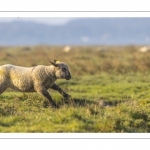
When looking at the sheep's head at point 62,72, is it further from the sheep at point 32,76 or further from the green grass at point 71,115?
the green grass at point 71,115

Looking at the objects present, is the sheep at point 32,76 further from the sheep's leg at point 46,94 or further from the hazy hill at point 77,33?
the hazy hill at point 77,33

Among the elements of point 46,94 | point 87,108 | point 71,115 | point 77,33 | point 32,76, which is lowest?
point 71,115

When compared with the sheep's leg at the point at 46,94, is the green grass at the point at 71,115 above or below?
below

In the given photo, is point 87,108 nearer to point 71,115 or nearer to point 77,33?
point 71,115

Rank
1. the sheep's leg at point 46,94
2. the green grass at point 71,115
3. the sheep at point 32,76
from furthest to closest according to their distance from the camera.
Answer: the sheep at point 32,76
the sheep's leg at point 46,94
the green grass at point 71,115

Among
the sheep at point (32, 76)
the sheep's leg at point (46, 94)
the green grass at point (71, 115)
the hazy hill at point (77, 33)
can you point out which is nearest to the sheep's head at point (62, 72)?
the sheep at point (32, 76)

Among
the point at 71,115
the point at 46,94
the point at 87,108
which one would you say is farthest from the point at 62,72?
the point at 71,115

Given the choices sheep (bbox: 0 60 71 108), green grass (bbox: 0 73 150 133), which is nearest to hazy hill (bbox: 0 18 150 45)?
green grass (bbox: 0 73 150 133)

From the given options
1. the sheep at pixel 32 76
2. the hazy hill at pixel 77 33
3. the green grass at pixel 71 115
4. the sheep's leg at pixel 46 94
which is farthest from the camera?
the hazy hill at pixel 77 33

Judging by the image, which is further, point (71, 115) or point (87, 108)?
point (87, 108)

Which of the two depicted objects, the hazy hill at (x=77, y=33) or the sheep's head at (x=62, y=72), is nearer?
the sheep's head at (x=62, y=72)

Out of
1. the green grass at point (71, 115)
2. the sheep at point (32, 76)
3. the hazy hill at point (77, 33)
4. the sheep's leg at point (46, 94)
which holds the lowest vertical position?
the green grass at point (71, 115)

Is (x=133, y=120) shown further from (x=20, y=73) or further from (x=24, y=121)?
(x=20, y=73)
